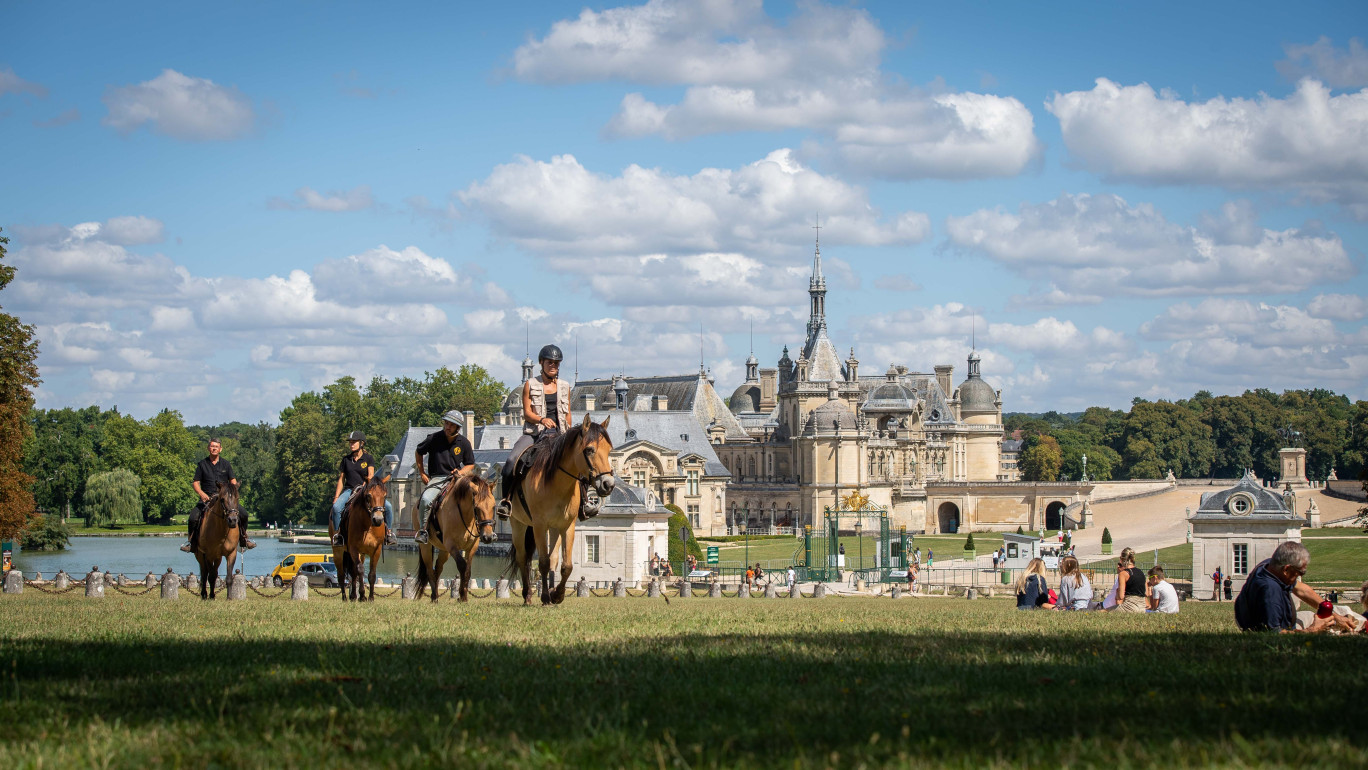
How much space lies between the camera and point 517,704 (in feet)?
20.7

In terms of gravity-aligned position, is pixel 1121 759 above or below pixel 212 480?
below

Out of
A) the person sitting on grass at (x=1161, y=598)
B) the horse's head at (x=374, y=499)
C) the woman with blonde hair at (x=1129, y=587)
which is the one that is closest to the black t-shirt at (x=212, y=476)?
the horse's head at (x=374, y=499)

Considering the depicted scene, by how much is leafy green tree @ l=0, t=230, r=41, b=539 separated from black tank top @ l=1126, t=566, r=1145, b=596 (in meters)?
35.6

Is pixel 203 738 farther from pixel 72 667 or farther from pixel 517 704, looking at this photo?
pixel 72 667

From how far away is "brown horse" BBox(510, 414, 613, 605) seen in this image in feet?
42.5

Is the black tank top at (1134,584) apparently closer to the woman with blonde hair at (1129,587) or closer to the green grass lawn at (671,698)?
the woman with blonde hair at (1129,587)

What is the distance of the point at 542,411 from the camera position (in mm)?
14711

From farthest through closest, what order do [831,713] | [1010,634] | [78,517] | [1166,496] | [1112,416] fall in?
[1112,416] < [78,517] < [1166,496] < [1010,634] < [831,713]

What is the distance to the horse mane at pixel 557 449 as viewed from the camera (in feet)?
42.6

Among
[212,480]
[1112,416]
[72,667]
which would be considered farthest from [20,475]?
[1112,416]

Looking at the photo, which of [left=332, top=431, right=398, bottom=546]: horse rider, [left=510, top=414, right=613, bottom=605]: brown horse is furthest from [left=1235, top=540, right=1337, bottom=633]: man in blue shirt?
[left=332, top=431, right=398, bottom=546]: horse rider

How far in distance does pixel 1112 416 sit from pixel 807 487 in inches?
4311

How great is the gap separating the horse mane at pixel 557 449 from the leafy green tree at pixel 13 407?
107 feet

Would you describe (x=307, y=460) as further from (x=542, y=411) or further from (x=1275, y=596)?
(x=1275, y=596)
